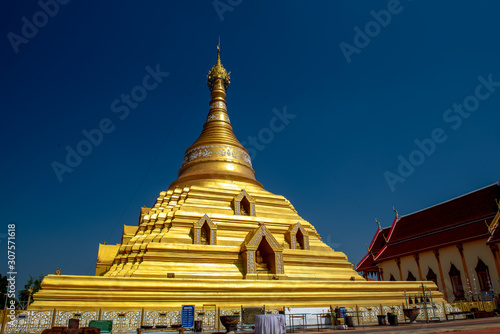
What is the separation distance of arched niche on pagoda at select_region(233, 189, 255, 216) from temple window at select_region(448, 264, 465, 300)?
13892mm

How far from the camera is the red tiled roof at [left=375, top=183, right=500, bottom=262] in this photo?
72.8 ft

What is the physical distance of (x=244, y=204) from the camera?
1966 centimetres

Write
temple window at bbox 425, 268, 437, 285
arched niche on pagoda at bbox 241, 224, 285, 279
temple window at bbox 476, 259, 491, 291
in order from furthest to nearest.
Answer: temple window at bbox 425, 268, 437, 285
temple window at bbox 476, 259, 491, 291
arched niche on pagoda at bbox 241, 224, 285, 279

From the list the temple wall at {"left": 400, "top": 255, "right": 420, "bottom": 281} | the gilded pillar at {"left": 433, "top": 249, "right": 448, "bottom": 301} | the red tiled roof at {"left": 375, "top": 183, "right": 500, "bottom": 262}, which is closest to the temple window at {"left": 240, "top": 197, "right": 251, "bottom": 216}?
the red tiled roof at {"left": 375, "top": 183, "right": 500, "bottom": 262}

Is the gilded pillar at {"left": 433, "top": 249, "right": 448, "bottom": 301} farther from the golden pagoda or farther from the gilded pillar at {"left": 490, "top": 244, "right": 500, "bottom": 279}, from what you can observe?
the golden pagoda

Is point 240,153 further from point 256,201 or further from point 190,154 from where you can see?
point 256,201

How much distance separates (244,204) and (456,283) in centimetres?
1462

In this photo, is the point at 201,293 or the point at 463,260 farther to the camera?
the point at 463,260

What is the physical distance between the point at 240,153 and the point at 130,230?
28.4ft

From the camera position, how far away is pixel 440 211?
26453mm

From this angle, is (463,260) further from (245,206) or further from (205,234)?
(205,234)

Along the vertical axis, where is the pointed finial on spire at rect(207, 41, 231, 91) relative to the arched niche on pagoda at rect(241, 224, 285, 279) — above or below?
above

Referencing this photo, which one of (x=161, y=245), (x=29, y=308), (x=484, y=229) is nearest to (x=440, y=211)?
(x=484, y=229)

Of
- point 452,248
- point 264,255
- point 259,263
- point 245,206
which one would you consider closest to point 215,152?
point 245,206
